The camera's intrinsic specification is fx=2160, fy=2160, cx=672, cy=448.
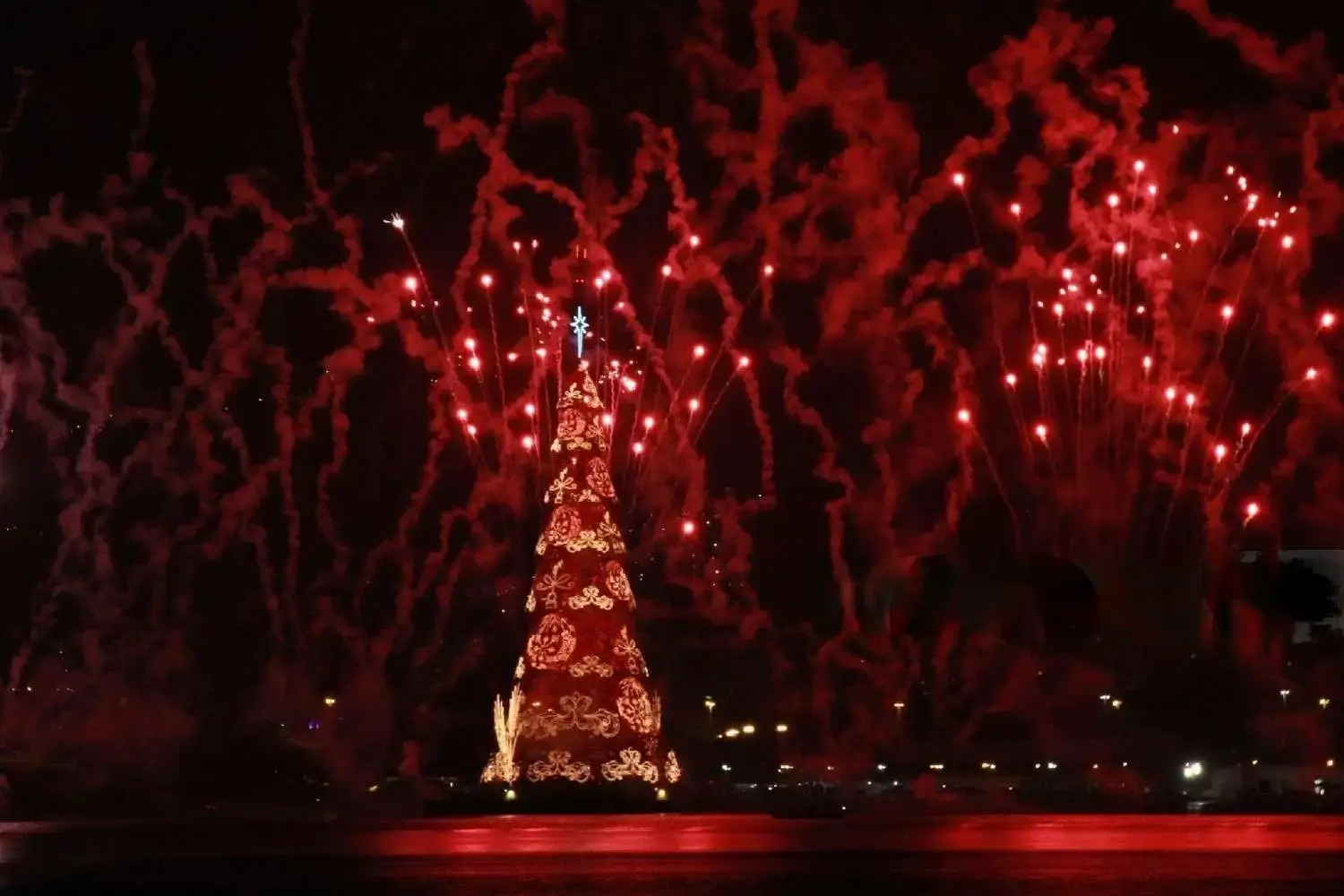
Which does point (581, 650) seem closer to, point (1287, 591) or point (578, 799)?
point (578, 799)

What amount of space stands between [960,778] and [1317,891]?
42.8 ft

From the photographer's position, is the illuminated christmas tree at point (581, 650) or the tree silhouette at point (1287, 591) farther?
the tree silhouette at point (1287, 591)

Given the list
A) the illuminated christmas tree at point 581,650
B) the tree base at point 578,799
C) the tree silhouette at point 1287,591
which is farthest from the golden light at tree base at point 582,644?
the tree silhouette at point 1287,591

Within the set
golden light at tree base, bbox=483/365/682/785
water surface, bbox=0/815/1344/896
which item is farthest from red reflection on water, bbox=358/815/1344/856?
golden light at tree base, bbox=483/365/682/785

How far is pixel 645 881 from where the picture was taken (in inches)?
643

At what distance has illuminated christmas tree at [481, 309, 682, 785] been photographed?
25000mm

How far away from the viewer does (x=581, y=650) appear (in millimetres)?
25203

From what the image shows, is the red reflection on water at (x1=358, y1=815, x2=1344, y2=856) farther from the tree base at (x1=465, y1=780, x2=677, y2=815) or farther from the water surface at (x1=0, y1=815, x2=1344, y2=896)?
the tree base at (x1=465, y1=780, x2=677, y2=815)

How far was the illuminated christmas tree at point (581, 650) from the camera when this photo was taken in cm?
2500

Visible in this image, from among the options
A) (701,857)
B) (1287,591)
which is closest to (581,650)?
(701,857)

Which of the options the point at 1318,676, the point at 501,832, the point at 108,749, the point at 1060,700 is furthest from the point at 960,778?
the point at 108,749

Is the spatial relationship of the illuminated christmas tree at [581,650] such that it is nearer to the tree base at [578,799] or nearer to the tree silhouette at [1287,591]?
the tree base at [578,799]

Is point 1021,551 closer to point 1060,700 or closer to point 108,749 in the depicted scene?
point 1060,700

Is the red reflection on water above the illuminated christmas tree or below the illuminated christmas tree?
below
